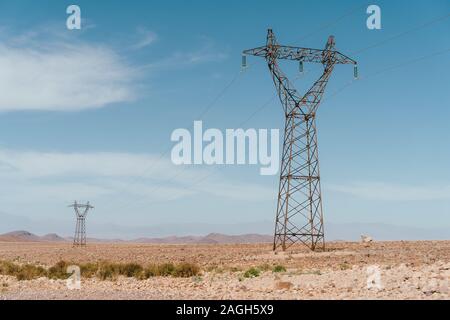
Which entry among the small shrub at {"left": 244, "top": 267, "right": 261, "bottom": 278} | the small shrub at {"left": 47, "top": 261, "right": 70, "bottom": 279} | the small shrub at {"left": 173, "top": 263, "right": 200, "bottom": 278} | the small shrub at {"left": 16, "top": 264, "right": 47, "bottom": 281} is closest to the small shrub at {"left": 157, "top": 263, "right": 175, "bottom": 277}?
the small shrub at {"left": 173, "top": 263, "right": 200, "bottom": 278}

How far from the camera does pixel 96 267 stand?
33062 millimetres

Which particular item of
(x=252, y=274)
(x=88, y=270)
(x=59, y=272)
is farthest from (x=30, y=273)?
(x=252, y=274)

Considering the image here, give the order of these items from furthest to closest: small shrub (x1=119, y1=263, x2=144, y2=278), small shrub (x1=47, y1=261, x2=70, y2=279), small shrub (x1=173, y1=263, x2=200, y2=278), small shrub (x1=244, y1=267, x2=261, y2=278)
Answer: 1. small shrub (x1=47, y1=261, x2=70, y2=279)
2. small shrub (x1=119, y1=263, x2=144, y2=278)
3. small shrub (x1=173, y1=263, x2=200, y2=278)
4. small shrub (x1=244, y1=267, x2=261, y2=278)

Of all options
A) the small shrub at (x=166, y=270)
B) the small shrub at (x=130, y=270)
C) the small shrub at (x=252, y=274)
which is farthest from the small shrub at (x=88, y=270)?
the small shrub at (x=252, y=274)

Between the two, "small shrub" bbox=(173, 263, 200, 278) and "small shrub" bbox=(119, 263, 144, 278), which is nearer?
"small shrub" bbox=(173, 263, 200, 278)

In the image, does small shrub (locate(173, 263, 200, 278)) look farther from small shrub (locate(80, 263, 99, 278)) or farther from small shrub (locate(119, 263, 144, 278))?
small shrub (locate(80, 263, 99, 278))

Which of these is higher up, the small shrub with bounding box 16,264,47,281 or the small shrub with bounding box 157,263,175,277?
the small shrub with bounding box 157,263,175,277

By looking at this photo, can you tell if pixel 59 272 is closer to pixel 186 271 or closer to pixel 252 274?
pixel 186 271
